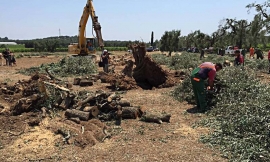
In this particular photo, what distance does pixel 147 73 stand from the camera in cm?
1213

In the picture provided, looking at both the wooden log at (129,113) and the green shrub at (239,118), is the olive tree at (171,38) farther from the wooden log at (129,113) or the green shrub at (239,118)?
the wooden log at (129,113)

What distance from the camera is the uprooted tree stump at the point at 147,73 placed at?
38.8 feet

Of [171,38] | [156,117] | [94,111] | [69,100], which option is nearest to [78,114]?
[94,111]

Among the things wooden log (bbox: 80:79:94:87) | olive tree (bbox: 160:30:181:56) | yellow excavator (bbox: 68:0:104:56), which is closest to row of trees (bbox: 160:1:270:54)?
olive tree (bbox: 160:30:181:56)

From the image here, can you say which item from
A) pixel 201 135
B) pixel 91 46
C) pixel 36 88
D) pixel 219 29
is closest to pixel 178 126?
pixel 201 135

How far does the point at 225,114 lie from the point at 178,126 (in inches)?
47.2

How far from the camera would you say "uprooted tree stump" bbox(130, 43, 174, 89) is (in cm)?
1184

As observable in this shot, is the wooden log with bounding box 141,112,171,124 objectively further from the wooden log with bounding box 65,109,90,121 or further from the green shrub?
the wooden log with bounding box 65,109,90,121

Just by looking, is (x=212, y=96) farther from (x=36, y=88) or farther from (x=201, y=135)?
(x=36, y=88)

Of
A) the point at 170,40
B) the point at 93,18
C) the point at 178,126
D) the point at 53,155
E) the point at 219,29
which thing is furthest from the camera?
the point at 219,29

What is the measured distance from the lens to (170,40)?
42.7 meters

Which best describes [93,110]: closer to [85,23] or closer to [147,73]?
[147,73]

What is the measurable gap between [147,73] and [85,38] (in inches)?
495

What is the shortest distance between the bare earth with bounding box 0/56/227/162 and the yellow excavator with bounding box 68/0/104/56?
43.5 feet
